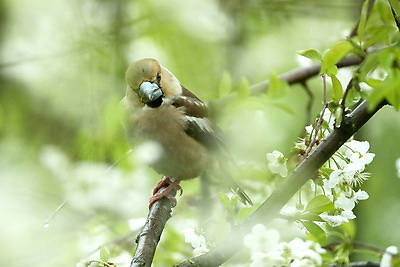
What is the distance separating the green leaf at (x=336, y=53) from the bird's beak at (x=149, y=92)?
1.90 meters

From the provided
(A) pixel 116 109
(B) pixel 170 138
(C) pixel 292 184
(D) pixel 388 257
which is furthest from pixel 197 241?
(A) pixel 116 109

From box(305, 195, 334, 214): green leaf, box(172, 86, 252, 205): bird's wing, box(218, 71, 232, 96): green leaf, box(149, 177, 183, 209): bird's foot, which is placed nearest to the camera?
box(305, 195, 334, 214): green leaf

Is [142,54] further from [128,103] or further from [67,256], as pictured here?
[67,256]

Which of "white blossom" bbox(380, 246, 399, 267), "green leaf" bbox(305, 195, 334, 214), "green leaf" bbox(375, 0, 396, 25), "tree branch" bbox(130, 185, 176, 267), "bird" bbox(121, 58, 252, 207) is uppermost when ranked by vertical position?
"bird" bbox(121, 58, 252, 207)

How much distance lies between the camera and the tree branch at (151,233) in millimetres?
2509

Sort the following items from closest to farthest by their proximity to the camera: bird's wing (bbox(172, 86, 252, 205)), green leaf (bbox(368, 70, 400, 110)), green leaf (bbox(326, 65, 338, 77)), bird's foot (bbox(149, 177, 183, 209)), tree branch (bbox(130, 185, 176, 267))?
green leaf (bbox(368, 70, 400, 110)), green leaf (bbox(326, 65, 338, 77)), tree branch (bbox(130, 185, 176, 267)), bird's foot (bbox(149, 177, 183, 209)), bird's wing (bbox(172, 86, 252, 205))

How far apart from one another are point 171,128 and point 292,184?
1.95 meters

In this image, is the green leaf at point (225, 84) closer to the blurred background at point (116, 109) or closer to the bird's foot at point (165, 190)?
the blurred background at point (116, 109)

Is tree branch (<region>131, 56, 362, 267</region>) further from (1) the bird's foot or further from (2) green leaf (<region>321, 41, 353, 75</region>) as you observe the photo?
(2) green leaf (<region>321, 41, 353, 75</region>)

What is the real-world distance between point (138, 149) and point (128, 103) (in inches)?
10.7

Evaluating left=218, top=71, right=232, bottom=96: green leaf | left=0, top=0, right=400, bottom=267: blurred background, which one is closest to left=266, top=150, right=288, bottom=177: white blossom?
left=0, top=0, right=400, bottom=267: blurred background

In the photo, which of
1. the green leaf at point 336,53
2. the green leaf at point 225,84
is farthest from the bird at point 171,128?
the green leaf at point 336,53

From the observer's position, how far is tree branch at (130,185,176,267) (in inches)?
98.8

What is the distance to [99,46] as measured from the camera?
16.8ft
